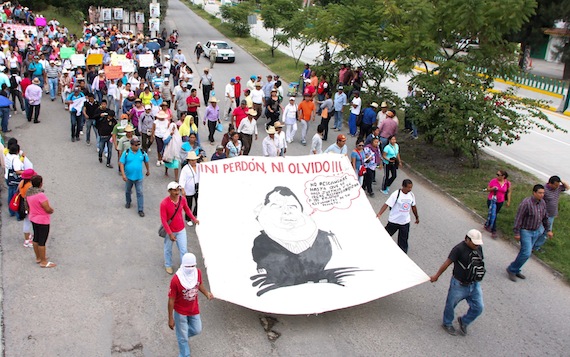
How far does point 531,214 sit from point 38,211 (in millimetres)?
8393

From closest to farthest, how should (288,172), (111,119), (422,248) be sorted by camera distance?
1. (288,172)
2. (422,248)
3. (111,119)

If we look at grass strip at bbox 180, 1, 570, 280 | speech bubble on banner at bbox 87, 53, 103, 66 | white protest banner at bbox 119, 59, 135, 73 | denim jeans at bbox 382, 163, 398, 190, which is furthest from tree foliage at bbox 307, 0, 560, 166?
speech bubble on banner at bbox 87, 53, 103, 66

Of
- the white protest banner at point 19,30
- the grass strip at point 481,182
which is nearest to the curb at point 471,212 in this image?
the grass strip at point 481,182

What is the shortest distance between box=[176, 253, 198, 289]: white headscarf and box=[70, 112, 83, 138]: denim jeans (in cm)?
1047

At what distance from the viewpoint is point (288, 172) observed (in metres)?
9.73

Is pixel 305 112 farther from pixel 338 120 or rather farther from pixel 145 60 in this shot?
pixel 145 60

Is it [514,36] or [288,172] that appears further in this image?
[514,36]

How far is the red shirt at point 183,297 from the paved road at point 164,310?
86cm

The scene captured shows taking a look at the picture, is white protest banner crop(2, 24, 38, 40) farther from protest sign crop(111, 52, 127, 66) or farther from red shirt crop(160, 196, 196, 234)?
red shirt crop(160, 196, 196, 234)

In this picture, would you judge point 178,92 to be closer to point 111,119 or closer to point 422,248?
point 111,119

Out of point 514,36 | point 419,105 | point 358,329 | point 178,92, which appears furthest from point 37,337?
point 514,36

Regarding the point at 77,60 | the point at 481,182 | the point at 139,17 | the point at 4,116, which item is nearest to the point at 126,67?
the point at 77,60

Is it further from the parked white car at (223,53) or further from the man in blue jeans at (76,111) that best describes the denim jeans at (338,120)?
the parked white car at (223,53)

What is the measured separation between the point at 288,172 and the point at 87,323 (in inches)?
168
